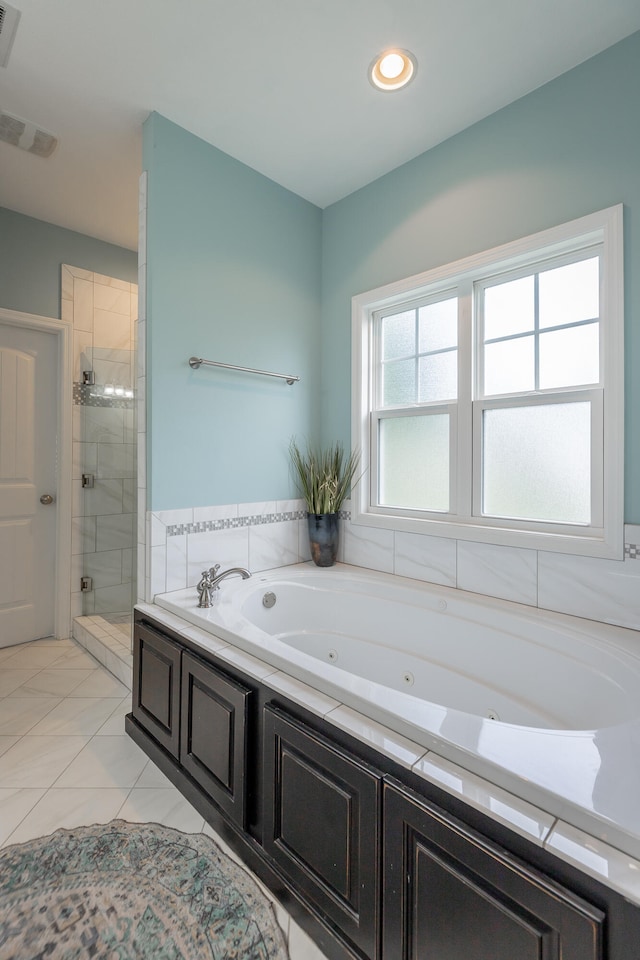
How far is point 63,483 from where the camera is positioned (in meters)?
2.93

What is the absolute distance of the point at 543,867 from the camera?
0.74 metres

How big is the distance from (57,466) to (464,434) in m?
2.51

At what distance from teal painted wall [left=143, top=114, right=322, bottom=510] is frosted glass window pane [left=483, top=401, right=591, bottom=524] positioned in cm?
107

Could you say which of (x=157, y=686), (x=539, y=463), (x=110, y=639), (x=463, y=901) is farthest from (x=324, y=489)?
(x=463, y=901)

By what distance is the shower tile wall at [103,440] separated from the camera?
9.80ft

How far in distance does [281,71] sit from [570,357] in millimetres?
1579

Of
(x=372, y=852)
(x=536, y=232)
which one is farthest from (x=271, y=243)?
(x=372, y=852)

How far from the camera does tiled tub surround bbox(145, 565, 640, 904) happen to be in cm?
73

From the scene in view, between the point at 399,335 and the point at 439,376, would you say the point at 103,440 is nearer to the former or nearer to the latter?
the point at 399,335

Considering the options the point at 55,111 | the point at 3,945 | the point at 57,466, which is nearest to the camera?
the point at 3,945

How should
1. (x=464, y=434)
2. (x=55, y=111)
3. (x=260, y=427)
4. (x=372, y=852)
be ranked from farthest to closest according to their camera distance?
(x=260, y=427)
(x=464, y=434)
(x=55, y=111)
(x=372, y=852)

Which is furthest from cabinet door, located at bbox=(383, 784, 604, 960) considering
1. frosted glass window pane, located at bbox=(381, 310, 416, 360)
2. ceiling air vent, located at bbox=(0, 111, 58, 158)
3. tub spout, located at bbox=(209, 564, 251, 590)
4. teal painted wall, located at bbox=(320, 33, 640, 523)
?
ceiling air vent, located at bbox=(0, 111, 58, 158)

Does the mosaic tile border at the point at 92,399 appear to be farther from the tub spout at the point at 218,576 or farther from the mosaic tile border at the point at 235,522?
the tub spout at the point at 218,576

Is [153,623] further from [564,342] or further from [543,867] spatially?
[564,342]
